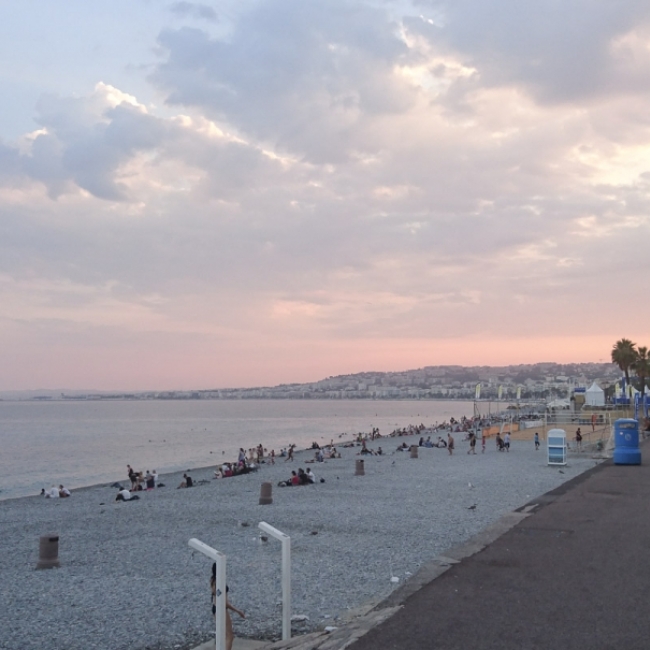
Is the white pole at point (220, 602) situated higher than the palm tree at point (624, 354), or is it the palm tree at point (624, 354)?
the palm tree at point (624, 354)

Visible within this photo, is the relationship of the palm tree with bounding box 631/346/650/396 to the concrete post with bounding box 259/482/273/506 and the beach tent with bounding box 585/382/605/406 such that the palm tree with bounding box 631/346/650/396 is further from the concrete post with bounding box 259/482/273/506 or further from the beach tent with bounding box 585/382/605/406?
the concrete post with bounding box 259/482/273/506

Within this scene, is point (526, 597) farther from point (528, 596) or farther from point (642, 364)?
point (642, 364)

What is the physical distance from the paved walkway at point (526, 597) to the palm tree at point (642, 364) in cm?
4914

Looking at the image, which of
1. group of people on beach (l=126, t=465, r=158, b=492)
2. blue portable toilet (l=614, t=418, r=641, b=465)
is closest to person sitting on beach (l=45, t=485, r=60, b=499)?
group of people on beach (l=126, t=465, r=158, b=492)

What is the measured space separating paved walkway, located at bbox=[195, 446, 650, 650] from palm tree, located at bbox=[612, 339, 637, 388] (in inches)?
2154

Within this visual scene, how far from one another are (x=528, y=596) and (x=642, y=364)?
56.7 metres

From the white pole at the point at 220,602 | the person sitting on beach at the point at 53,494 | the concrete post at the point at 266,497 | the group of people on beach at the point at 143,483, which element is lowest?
the person sitting on beach at the point at 53,494

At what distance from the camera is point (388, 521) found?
13.8 metres

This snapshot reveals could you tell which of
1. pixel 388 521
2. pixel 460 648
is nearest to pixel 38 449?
pixel 388 521

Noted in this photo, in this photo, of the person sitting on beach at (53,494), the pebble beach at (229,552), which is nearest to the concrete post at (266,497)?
the pebble beach at (229,552)

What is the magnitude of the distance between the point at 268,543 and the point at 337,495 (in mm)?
7302

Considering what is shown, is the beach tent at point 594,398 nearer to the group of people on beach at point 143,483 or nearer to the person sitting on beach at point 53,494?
the group of people on beach at point 143,483

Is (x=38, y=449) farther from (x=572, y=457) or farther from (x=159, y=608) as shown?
(x=159, y=608)

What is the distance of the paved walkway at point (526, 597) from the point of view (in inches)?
220
